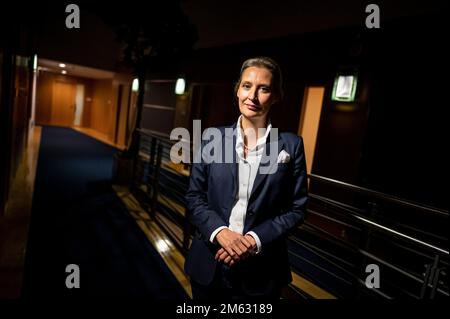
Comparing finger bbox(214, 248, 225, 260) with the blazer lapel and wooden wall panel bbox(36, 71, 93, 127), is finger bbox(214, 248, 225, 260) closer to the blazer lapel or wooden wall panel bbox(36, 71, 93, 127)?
the blazer lapel

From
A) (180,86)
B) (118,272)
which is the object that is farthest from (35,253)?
(180,86)

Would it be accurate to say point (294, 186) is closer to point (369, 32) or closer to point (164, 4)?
point (369, 32)

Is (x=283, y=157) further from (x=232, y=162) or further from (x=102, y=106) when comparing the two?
(x=102, y=106)

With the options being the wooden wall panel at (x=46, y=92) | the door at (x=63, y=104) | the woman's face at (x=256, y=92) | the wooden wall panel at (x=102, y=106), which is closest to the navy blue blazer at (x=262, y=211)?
the woman's face at (x=256, y=92)

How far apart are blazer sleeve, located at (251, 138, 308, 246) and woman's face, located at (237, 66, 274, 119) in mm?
221

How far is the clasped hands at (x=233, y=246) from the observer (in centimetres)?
113

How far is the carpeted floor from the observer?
2.43 metres

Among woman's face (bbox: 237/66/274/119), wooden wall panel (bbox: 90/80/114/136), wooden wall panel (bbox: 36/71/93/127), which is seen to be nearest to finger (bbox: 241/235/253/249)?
woman's face (bbox: 237/66/274/119)

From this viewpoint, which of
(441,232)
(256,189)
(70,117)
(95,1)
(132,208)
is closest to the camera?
(256,189)

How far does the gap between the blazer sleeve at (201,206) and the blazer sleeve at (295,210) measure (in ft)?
0.54

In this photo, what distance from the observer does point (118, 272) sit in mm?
2674

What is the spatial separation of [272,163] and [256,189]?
0.39 ft

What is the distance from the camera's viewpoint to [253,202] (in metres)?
1.21

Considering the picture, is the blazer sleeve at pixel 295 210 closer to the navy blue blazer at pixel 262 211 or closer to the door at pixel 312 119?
the navy blue blazer at pixel 262 211
